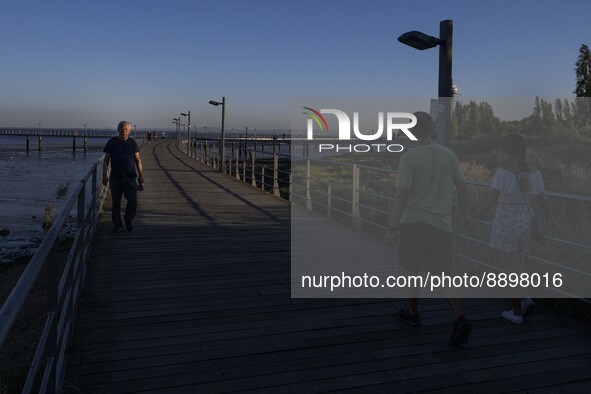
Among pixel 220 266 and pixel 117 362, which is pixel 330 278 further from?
pixel 117 362

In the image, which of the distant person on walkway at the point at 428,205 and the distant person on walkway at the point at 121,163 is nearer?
the distant person on walkway at the point at 428,205

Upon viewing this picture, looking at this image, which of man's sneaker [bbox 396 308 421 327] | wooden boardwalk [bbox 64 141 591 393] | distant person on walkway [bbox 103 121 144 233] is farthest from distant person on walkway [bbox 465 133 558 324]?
distant person on walkway [bbox 103 121 144 233]

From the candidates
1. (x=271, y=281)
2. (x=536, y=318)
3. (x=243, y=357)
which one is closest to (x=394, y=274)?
(x=271, y=281)

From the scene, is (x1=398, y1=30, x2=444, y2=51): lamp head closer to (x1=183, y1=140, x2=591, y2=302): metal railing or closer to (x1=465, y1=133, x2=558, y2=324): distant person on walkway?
(x1=183, y1=140, x2=591, y2=302): metal railing

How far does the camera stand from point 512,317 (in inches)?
176

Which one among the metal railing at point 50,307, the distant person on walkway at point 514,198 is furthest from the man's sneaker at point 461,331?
the metal railing at point 50,307

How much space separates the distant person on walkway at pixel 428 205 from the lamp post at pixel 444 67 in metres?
1.36

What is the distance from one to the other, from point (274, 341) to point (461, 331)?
1257 mm

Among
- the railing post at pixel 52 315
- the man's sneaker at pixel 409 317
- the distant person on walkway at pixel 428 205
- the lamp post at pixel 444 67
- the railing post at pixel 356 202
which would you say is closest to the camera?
the railing post at pixel 52 315

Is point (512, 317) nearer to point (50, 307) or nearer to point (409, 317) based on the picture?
point (409, 317)

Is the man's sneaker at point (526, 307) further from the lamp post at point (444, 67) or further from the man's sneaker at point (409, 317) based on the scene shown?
the lamp post at point (444, 67)

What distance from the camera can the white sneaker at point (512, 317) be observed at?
4449 mm

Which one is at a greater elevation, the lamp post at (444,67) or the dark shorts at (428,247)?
the lamp post at (444,67)

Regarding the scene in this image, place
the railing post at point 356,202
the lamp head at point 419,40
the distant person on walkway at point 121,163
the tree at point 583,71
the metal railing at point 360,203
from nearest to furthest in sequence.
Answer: the metal railing at point 360,203, the lamp head at point 419,40, the distant person on walkway at point 121,163, the railing post at point 356,202, the tree at point 583,71
